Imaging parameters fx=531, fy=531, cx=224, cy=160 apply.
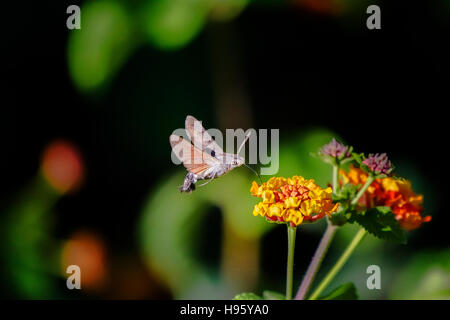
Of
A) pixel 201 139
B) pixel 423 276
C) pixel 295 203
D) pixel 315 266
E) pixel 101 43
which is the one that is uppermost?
pixel 101 43

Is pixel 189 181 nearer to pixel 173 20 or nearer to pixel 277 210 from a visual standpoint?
pixel 277 210

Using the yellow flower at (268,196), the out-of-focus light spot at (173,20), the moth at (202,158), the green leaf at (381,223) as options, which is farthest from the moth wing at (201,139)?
the out-of-focus light spot at (173,20)

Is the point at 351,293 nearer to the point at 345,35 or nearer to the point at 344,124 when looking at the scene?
the point at 344,124

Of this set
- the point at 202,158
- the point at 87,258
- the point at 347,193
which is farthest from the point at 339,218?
the point at 87,258

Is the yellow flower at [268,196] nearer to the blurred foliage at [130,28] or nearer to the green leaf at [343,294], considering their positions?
the green leaf at [343,294]

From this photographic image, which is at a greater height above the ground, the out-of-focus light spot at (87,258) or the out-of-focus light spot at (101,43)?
the out-of-focus light spot at (101,43)

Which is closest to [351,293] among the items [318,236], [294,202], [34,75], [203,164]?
[294,202]
